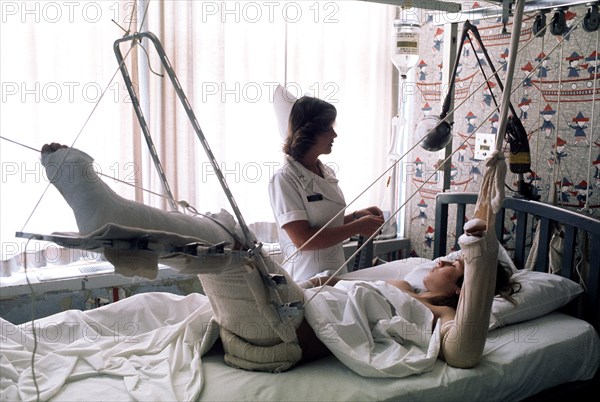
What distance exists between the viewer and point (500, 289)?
92.7 inches

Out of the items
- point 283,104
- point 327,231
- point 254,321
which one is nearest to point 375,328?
point 254,321

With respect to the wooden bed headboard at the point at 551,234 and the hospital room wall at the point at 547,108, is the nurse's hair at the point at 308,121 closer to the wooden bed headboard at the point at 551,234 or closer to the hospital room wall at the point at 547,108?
the hospital room wall at the point at 547,108

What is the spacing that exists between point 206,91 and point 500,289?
158 centimetres

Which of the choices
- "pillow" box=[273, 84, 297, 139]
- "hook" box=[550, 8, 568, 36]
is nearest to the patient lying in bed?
"pillow" box=[273, 84, 297, 139]

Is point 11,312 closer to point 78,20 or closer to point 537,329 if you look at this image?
point 78,20

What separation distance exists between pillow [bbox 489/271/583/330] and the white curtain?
131 cm

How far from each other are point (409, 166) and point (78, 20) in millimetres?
Answer: 1962

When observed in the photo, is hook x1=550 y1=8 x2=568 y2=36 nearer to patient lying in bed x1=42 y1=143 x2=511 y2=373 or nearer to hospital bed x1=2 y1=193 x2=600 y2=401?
hospital bed x1=2 y1=193 x2=600 y2=401

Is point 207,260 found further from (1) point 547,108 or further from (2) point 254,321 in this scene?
(1) point 547,108

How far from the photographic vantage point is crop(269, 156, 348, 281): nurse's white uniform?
249 cm

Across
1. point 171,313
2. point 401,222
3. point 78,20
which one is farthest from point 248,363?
point 401,222

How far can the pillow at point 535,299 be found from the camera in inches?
89.8

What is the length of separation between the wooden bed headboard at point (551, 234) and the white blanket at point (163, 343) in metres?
0.67

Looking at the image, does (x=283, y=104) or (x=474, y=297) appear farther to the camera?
(x=283, y=104)
